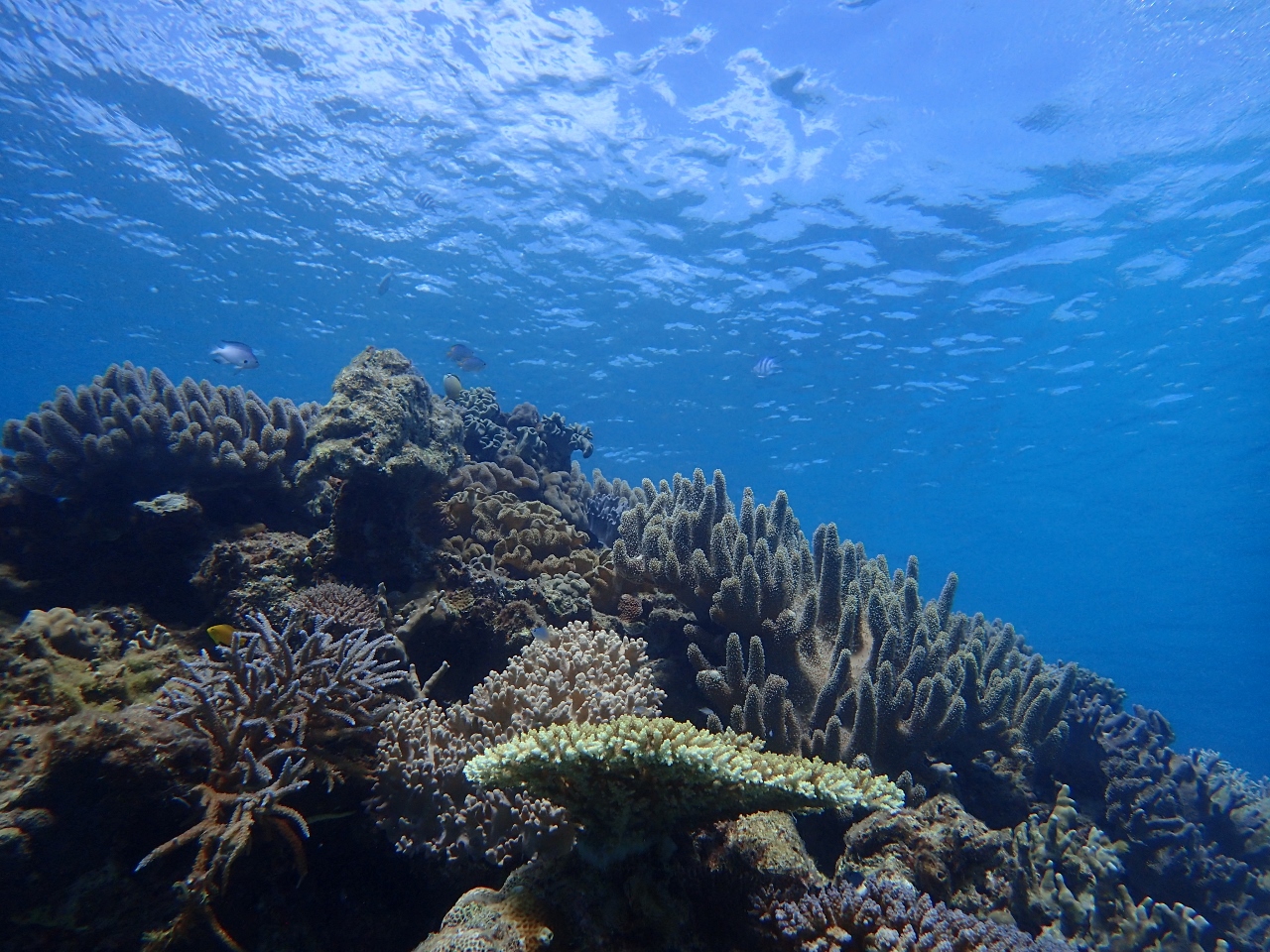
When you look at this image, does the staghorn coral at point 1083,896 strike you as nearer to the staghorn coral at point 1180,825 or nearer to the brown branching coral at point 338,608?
the staghorn coral at point 1180,825

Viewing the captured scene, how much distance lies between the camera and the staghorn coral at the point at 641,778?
84.4 inches

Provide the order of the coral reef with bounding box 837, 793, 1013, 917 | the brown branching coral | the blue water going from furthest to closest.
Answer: the blue water → the brown branching coral → the coral reef with bounding box 837, 793, 1013, 917

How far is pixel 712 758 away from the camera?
2.15m

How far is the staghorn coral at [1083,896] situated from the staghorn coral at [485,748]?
281 centimetres

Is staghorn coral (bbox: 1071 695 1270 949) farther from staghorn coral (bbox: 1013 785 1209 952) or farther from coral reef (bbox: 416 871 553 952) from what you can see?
coral reef (bbox: 416 871 553 952)

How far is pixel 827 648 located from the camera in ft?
14.7

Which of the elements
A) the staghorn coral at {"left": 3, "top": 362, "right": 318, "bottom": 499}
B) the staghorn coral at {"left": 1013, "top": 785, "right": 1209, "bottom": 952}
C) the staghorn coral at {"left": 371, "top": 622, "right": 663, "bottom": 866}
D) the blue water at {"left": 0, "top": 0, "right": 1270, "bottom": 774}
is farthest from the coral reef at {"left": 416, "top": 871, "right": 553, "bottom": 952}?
the blue water at {"left": 0, "top": 0, "right": 1270, "bottom": 774}

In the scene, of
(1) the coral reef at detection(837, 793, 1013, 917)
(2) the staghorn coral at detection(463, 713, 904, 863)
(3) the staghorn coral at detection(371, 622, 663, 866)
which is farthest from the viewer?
(1) the coral reef at detection(837, 793, 1013, 917)

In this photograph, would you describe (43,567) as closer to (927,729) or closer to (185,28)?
(927,729)

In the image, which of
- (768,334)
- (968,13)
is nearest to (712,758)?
(968,13)

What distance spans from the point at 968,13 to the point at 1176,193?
8.93m

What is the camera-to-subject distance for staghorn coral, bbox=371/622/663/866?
2760 millimetres

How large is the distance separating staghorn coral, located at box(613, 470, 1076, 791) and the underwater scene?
0.15 feet

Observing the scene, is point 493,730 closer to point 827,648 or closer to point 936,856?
point 936,856
